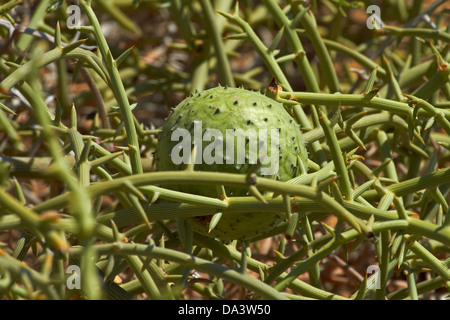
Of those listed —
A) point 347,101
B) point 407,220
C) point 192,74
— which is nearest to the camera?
point 407,220

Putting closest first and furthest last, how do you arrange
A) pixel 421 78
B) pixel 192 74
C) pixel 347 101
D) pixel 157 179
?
pixel 157 179, pixel 347 101, pixel 421 78, pixel 192 74

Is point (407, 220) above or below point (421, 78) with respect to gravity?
below

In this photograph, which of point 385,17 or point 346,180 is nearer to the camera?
point 346,180

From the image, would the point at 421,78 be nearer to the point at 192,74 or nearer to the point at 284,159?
the point at 192,74

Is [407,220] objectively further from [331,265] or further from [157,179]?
[331,265]

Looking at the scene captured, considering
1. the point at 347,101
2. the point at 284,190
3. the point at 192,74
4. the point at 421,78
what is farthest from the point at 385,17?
the point at 284,190

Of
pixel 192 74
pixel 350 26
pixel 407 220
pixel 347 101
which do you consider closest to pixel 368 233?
pixel 407 220

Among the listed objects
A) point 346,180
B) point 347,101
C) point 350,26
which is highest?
point 350,26
